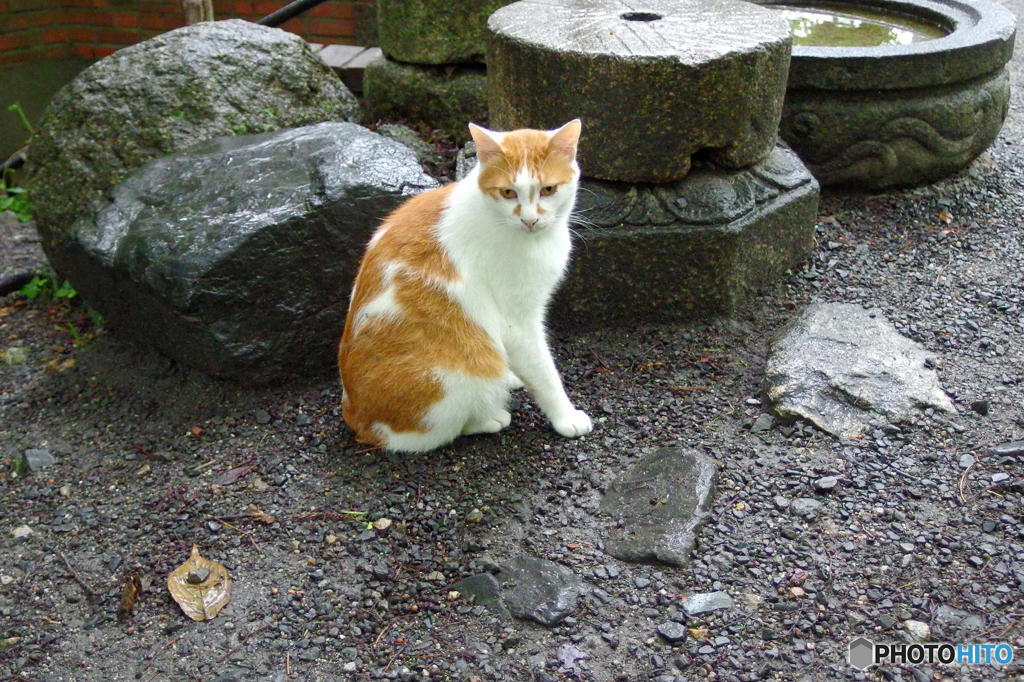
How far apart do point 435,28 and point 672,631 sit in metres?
3.86

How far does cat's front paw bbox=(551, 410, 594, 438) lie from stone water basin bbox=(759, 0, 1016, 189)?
223 cm

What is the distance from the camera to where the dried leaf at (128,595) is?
2564 mm

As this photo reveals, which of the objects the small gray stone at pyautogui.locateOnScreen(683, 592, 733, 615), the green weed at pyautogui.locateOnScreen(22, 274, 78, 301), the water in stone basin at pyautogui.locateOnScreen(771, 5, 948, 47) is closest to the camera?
the small gray stone at pyautogui.locateOnScreen(683, 592, 733, 615)

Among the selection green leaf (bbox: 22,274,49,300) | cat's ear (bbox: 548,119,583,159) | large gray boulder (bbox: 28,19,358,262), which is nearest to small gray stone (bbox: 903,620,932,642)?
cat's ear (bbox: 548,119,583,159)

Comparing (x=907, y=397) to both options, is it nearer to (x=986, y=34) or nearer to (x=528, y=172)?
(x=528, y=172)

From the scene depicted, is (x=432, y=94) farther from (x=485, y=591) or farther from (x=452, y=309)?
(x=485, y=591)

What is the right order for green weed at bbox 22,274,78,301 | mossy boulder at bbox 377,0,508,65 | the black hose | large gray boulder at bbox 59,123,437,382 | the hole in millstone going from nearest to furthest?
1. large gray boulder at bbox 59,123,437,382
2. the hole in millstone
3. green weed at bbox 22,274,78,301
4. mossy boulder at bbox 377,0,508,65
5. the black hose

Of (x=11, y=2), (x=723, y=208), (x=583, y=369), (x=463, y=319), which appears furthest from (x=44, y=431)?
(x=11, y=2)

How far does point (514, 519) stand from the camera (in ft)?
9.39

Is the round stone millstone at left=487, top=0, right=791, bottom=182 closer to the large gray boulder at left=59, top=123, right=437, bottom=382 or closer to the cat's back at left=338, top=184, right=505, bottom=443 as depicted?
the large gray boulder at left=59, top=123, right=437, bottom=382

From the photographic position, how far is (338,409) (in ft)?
11.2

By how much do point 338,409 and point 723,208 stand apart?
1.75m

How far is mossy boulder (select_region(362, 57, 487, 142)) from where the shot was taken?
5.20m

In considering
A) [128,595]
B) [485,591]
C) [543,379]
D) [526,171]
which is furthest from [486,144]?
[128,595]
